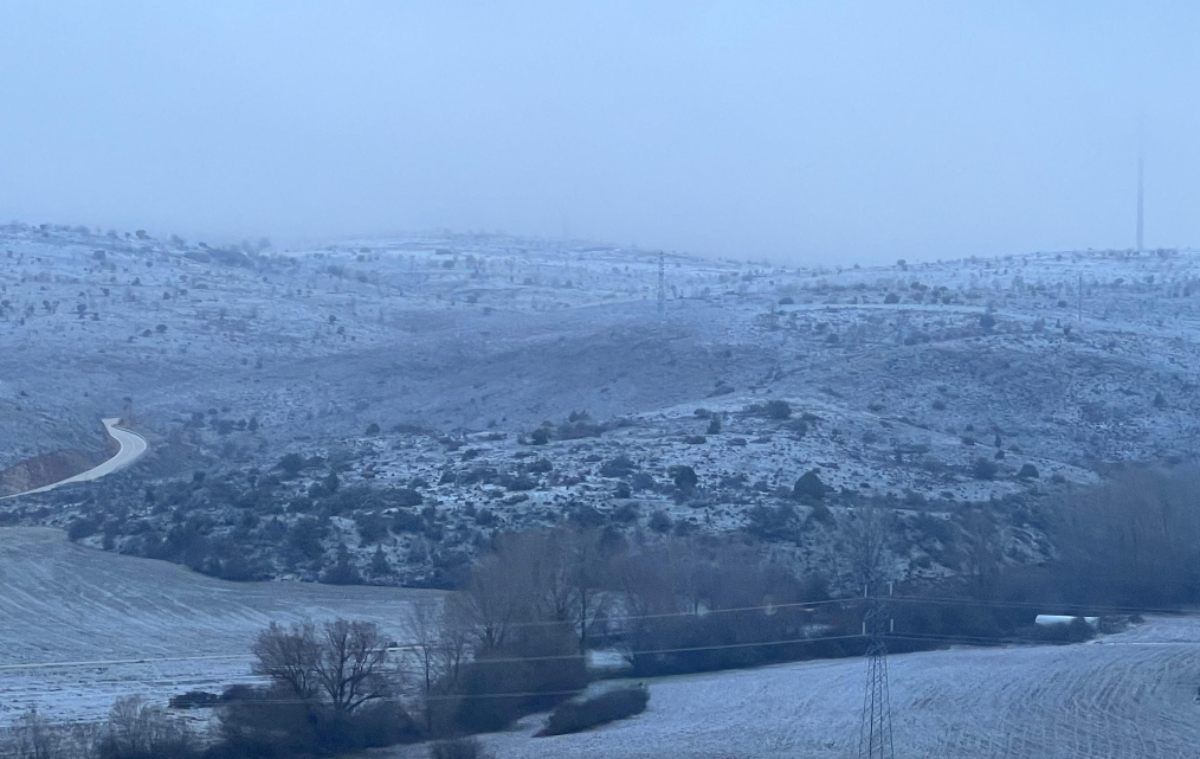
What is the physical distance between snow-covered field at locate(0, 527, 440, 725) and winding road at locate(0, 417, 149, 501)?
32.7 feet

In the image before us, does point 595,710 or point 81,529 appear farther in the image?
point 81,529

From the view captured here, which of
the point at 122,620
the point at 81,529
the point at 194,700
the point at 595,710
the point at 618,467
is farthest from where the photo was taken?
the point at 618,467

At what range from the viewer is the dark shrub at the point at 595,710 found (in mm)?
24562

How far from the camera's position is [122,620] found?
1233 inches

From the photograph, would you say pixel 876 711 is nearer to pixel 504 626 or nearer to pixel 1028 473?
pixel 504 626

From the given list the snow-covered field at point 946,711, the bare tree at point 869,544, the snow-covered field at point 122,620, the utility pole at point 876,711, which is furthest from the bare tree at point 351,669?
the bare tree at point 869,544

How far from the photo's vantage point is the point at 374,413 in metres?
61.6

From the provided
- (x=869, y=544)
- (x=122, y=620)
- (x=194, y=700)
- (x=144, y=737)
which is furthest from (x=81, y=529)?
(x=869, y=544)

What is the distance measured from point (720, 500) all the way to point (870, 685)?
54.4 ft

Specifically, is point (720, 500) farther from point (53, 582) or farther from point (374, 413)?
point (374, 413)

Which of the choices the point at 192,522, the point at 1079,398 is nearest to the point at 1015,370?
the point at 1079,398

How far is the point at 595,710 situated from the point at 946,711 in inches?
207

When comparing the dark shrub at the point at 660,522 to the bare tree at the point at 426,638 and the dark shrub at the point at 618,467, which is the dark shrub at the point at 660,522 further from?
the bare tree at the point at 426,638

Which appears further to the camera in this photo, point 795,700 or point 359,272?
point 359,272
